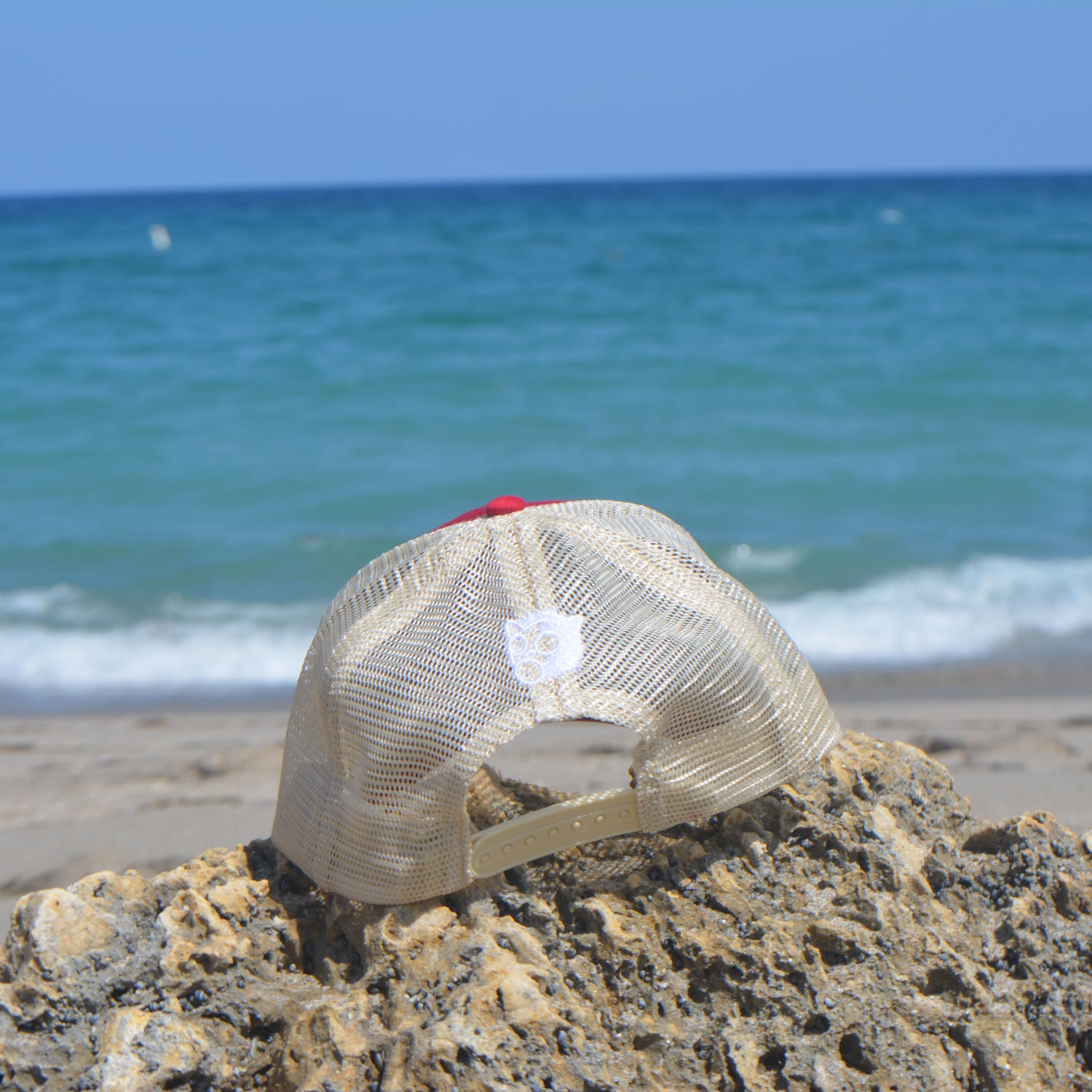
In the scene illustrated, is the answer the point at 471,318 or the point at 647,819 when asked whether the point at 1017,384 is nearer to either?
the point at 471,318

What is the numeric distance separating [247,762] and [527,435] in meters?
5.71

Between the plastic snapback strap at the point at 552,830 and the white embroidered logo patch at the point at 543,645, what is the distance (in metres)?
0.21

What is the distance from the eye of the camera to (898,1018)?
1.60 m

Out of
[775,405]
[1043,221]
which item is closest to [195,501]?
[775,405]

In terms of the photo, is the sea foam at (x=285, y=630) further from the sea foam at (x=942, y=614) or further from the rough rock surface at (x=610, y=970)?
the rough rock surface at (x=610, y=970)

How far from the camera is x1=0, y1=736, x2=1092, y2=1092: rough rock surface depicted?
5.04ft

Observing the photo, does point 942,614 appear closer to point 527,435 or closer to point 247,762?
point 247,762

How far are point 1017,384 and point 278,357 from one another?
A: 7677 mm

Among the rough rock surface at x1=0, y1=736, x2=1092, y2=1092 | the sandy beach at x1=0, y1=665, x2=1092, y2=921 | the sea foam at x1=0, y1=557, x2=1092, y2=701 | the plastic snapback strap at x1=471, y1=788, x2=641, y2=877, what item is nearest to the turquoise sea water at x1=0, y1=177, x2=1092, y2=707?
the sea foam at x1=0, y1=557, x2=1092, y2=701

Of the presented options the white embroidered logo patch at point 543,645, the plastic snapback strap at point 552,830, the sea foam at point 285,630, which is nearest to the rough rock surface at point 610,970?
the plastic snapback strap at point 552,830

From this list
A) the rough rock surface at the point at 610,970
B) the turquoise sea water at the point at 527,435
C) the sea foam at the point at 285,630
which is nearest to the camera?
the rough rock surface at the point at 610,970

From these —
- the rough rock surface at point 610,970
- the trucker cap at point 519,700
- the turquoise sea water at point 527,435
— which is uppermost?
the trucker cap at point 519,700

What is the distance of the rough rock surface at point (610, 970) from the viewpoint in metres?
1.54

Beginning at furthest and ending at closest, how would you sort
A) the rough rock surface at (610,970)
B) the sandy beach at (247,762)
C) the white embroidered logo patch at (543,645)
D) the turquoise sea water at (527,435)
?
the turquoise sea water at (527,435), the sandy beach at (247,762), the white embroidered logo patch at (543,645), the rough rock surface at (610,970)
